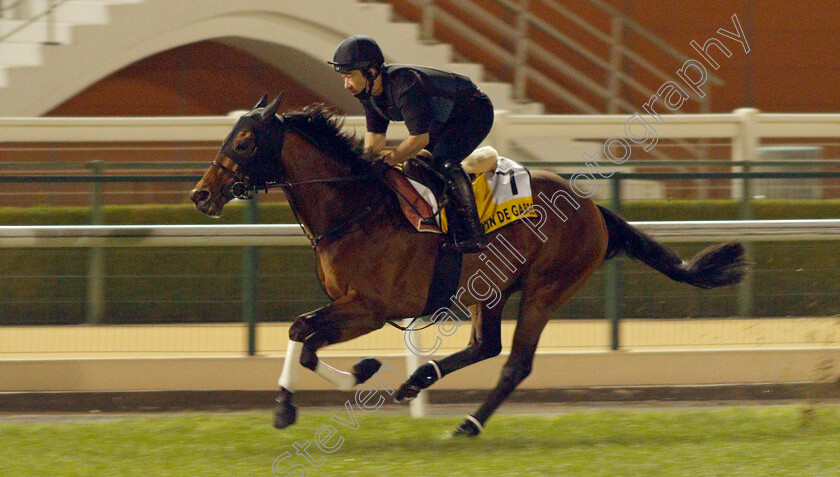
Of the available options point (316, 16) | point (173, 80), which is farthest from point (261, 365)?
point (173, 80)

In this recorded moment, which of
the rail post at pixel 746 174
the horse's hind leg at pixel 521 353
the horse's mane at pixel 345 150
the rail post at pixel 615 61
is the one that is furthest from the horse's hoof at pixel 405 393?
the rail post at pixel 615 61

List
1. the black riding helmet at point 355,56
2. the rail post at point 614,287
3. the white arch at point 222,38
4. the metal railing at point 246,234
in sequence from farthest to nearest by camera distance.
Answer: the white arch at point 222,38 → the rail post at point 614,287 → the metal railing at point 246,234 → the black riding helmet at point 355,56

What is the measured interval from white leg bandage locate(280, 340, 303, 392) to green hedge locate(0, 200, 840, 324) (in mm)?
2001

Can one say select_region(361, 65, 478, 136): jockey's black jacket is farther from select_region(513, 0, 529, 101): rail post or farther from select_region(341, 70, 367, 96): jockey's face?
select_region(513, 0, 529, 101): rail post

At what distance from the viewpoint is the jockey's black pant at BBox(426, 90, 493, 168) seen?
5375 millimetres

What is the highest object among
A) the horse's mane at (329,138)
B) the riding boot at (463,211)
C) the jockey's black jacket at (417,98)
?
the jockey's black jacket at (417,98)

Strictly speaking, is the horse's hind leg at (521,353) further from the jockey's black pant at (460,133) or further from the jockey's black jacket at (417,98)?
the jockey's black jacket at (417,98)

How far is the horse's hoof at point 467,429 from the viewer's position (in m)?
5.34

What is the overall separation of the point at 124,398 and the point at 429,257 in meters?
2.25

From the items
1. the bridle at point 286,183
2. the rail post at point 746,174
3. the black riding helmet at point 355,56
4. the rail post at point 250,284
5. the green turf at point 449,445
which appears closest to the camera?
the green turf at point 449,445

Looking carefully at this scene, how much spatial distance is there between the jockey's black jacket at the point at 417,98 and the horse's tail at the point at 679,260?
1.16 meters

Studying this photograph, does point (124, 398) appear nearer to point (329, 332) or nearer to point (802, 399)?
point (329, 332)

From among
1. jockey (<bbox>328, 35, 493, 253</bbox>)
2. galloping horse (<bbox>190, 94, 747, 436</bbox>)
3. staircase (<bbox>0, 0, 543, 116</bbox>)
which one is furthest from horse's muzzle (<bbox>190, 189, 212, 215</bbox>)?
staircase (<bbox>0, 0, 543, 116</bbox>)

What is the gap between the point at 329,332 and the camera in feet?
16.2
